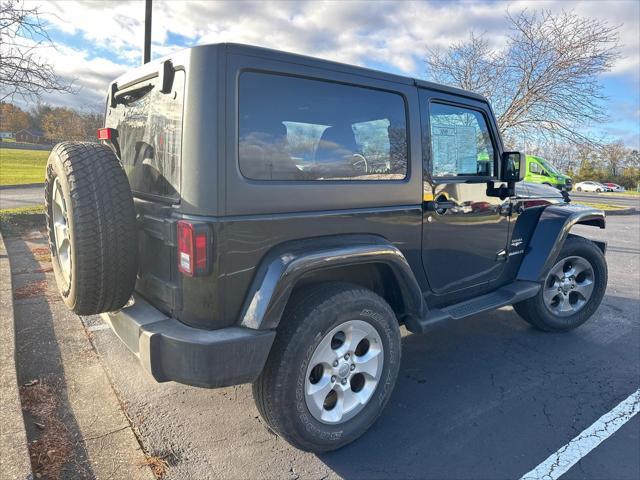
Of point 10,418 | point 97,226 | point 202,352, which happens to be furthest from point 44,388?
point 202,352

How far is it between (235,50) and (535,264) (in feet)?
9.76

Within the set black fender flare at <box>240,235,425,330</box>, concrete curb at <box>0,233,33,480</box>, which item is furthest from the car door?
concrete curb at <box>0,233,33,480</box>

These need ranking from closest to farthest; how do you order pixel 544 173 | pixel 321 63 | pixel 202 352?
pixel 202 352
pixel 321 63
pixel 544 173

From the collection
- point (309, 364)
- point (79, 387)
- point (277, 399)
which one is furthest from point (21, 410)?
point (309, 364)

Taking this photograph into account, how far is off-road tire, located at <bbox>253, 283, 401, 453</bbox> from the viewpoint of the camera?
219 centimetres

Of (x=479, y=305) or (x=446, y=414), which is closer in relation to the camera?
(x=446, y=414)

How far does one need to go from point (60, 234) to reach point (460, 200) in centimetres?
260

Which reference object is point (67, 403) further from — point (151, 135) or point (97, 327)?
point (151, 135)

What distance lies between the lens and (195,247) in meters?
2.00

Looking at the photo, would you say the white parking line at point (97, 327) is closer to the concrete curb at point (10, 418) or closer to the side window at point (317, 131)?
the concrete curb at point (10, 418)

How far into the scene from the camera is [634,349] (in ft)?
12.6

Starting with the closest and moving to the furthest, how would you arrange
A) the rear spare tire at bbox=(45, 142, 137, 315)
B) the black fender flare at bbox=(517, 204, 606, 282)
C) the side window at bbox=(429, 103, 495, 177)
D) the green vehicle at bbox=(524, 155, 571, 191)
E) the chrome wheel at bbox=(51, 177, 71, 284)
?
the rear spare tire at bbox=(45, 142, 137, 315), the chrome wheel at bbox=(51, 177, 71, 284), the side window at bbox=(429, 103, 495, 177), the black fender flare at bbox=(517, 204, 606, 282), the green vehicle at bbox=(524, 155, 571, 191)

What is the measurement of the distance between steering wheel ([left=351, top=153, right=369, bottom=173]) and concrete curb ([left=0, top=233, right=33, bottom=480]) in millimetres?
2196

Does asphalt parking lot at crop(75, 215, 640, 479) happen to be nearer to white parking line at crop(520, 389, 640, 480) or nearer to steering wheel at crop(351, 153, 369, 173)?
white parking line at crop(520, 389, 640, 480)
